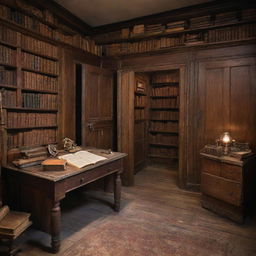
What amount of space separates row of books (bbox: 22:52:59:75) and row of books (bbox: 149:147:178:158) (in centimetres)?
304

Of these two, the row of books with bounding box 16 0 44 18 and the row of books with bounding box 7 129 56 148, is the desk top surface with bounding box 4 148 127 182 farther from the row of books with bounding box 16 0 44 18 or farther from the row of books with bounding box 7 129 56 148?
the row of books with bounding box 16 0 44 18

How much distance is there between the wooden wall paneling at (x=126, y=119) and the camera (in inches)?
146

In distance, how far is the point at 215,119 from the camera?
324cm

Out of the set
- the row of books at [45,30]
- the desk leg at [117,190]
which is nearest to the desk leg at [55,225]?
the desk leg at [117,190]

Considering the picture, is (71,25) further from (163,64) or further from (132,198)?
(132,198)

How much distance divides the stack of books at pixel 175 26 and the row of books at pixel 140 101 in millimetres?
1423

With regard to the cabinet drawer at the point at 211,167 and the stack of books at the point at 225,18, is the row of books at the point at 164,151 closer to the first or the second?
the cabinet drawer at the point at 211,167

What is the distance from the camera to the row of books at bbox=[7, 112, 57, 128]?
257 cm

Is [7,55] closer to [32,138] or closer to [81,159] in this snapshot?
[32,138]

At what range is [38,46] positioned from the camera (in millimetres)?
2822

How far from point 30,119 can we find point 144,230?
6.66 feet

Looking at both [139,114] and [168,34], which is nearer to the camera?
[168,34]

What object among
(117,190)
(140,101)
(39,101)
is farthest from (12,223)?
(140,101)

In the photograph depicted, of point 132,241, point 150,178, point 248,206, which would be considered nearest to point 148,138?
point 150,178
